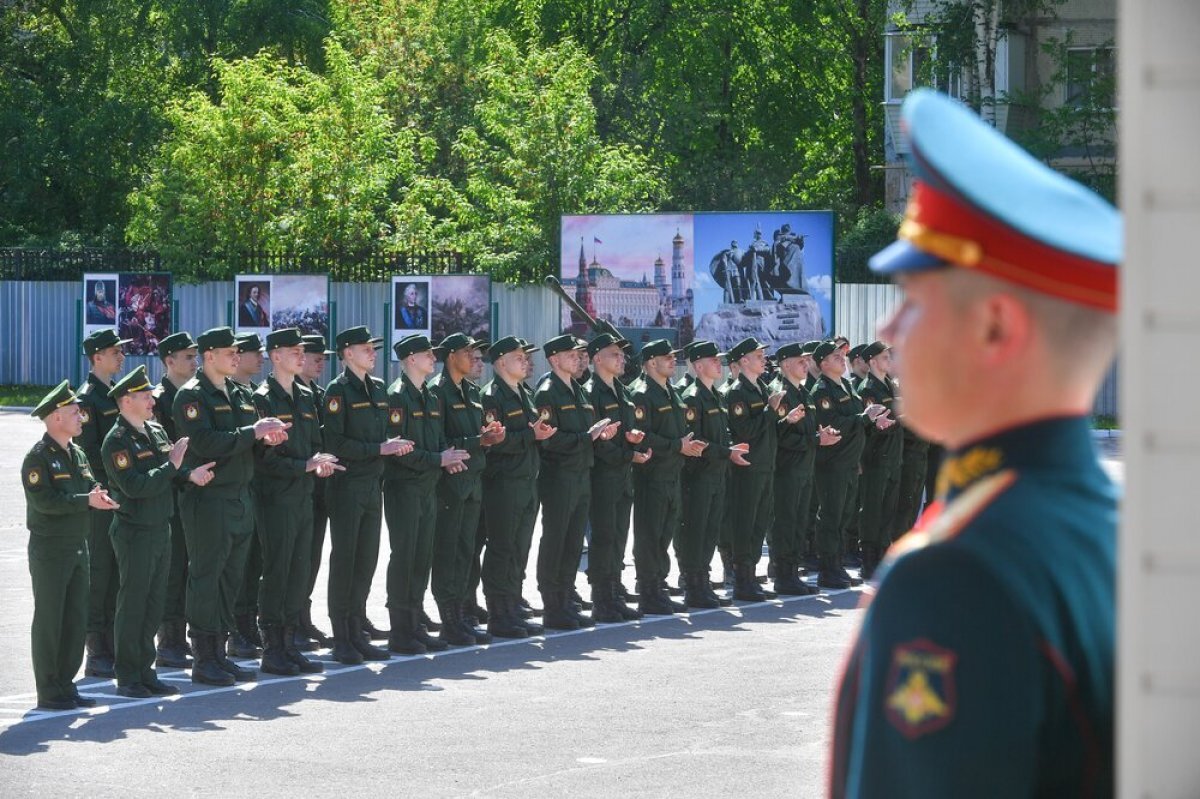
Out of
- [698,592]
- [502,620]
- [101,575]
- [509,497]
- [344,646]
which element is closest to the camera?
[101,575]

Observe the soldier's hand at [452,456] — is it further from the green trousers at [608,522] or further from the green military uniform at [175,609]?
the green trousers at [608,522]

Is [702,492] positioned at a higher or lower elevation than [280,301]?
lower

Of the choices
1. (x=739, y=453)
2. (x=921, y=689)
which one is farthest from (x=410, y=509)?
(x=921, y=689)

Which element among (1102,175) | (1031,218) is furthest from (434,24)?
(1031,218)

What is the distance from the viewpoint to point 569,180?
3459 cm

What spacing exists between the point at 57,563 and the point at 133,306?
22.3 metres

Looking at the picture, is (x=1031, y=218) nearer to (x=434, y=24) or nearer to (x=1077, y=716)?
(x=1077, y=716)

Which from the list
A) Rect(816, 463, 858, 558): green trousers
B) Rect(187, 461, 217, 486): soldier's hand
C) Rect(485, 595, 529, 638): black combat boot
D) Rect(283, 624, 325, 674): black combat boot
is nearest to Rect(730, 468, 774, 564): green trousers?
Rect(816, 463, 858, 558): green trousers

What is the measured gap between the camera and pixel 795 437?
634 inches

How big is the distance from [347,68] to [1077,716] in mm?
36588

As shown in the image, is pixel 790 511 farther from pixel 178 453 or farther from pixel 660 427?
pixel 178 453

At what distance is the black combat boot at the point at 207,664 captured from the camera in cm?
1114

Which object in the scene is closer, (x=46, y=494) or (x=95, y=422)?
(x=46, y=494)

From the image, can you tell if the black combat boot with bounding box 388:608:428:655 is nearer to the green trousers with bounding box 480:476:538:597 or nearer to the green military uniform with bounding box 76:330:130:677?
the green trousers with bounding box 480:476:538:597
